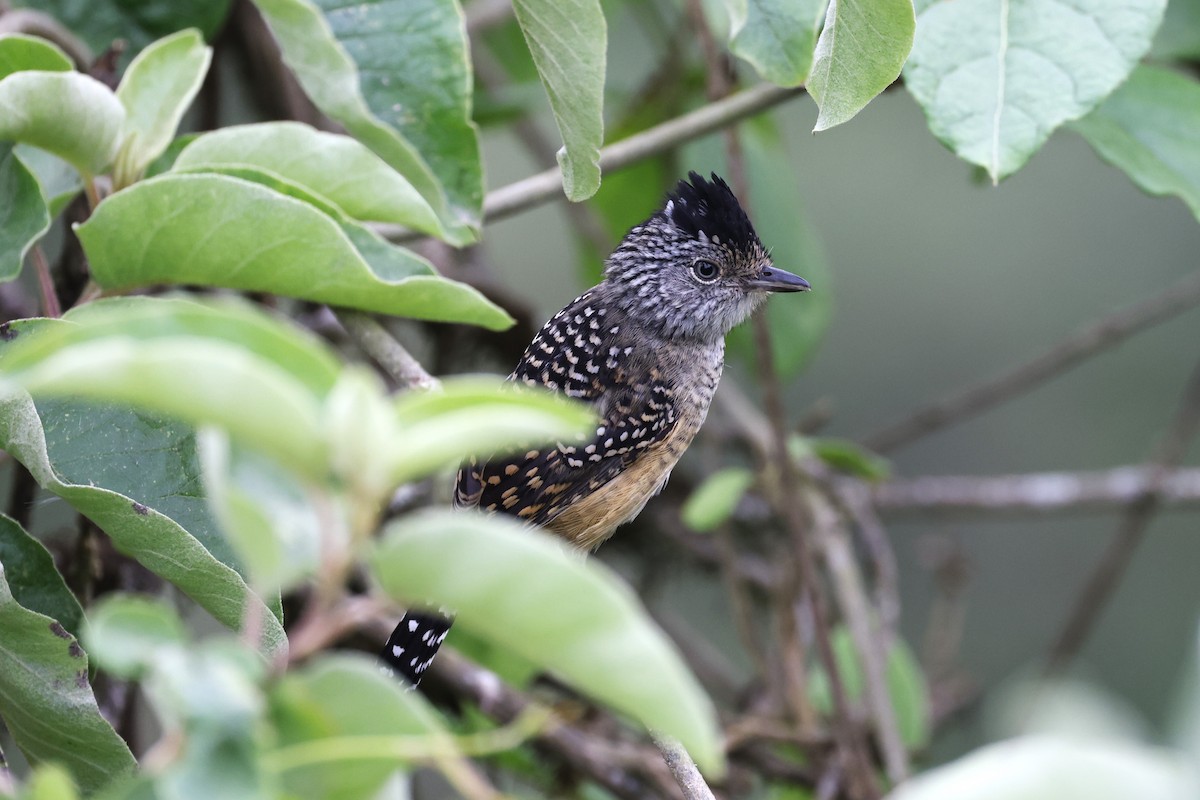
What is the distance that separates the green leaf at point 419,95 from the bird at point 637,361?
0.69m

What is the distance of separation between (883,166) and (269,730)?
21.7 feet

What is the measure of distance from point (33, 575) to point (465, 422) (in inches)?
44.2

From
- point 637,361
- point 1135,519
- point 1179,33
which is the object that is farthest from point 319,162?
point 1135,519

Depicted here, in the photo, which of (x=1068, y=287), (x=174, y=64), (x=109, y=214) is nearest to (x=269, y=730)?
(x=109, y=214)

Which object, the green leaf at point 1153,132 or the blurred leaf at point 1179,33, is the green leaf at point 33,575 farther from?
the blurred leaf at point 1179,33

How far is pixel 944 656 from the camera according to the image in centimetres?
387

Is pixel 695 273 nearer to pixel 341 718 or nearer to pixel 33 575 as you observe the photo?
pixel 33 575

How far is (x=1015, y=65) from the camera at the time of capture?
1.89 metres

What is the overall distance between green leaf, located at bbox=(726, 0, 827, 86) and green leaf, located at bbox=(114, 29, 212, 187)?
0.85 meters

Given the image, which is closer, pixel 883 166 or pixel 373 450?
pixel 373 450

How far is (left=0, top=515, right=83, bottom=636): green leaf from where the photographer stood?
1.65m

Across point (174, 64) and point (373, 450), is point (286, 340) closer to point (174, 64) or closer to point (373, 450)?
point (373, 450)

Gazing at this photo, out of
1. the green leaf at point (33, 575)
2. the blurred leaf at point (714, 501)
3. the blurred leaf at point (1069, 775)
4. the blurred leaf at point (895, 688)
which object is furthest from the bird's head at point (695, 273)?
the blurred leaf at point (1069, 775)

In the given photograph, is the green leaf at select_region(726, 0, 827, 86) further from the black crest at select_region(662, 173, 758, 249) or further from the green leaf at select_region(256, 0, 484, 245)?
the black crest at select_region(662, 173, 758, 249)
